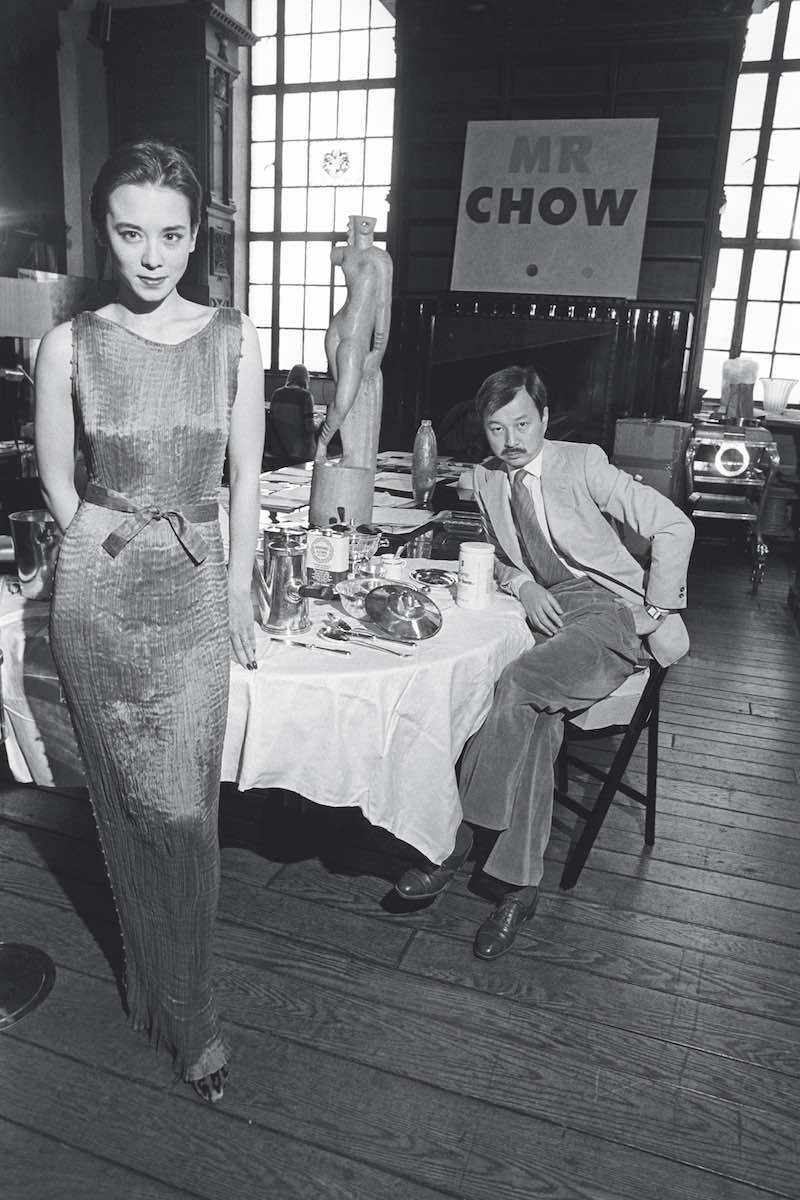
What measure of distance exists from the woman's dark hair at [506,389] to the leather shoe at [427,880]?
1084 mm

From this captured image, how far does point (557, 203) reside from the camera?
6.56 metres

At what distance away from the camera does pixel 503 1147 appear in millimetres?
1447

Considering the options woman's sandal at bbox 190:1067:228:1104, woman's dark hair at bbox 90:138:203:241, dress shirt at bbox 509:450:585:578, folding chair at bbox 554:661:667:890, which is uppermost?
woman's dark hair at bbox 90:138:203:241

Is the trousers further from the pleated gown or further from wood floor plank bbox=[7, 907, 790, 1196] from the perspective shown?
the pleated gown

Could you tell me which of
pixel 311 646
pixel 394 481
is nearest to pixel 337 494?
pixel 311 646

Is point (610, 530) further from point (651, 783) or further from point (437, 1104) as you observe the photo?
point (437, 1104)

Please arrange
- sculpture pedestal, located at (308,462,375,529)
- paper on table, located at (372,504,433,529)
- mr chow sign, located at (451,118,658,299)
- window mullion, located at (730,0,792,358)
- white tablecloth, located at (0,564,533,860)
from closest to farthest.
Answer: white tablecloth, located at (0,564,533,860), sculpture pedestal, located at (308,462,375,529), paper on table, located at (372,504,433,529), mr chow sign, located at (451,118,658,299), window mullion, located at (730,0,792,358)

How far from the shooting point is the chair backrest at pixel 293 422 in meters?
5.14

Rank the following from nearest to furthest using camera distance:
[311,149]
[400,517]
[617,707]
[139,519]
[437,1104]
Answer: [139,519], [437,1104], [617,707], [400,517], [311,149]

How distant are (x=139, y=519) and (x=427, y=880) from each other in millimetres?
1157

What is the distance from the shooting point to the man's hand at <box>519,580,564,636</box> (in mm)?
2125

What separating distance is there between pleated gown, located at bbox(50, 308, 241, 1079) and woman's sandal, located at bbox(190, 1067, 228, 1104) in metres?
0.18

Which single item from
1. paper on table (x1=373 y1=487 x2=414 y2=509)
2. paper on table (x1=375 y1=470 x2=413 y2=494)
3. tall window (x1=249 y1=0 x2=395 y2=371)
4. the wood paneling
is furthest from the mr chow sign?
paper on table (x1=373 y1=487 x2=414 y2=509)

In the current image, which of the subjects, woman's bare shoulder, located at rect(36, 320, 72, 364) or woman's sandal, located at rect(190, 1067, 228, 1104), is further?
woman's sandal, located at rect(190, 1067, 228, 1104)
